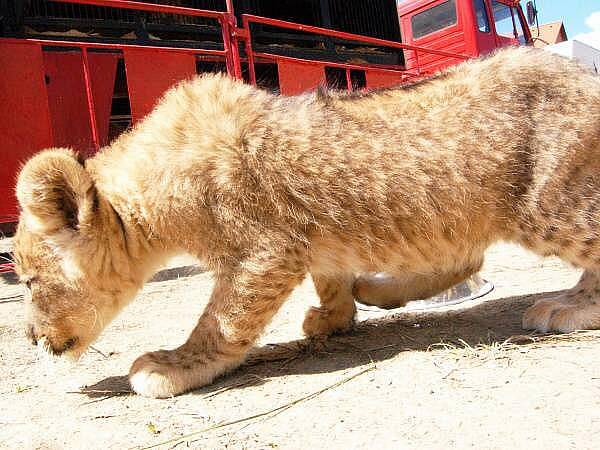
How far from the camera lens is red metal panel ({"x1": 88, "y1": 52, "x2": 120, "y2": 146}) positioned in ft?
23.0

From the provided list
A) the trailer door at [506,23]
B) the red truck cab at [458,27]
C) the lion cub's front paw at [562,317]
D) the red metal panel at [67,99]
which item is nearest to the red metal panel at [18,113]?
the red metal panel at [67,99]

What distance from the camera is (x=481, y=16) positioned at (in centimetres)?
1378

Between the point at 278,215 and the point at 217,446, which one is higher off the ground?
the point at 278,215

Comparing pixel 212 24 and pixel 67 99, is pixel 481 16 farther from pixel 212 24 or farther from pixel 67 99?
pixel 67 99

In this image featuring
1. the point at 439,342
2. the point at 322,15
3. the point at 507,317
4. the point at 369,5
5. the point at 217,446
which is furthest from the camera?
the point at 369,5

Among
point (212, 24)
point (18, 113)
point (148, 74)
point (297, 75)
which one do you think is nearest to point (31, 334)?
point (18, 113)

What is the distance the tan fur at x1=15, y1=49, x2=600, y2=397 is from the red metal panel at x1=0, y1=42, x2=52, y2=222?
327 cm

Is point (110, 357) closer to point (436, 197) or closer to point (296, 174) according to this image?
point (296, 174)

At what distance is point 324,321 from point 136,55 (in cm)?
444

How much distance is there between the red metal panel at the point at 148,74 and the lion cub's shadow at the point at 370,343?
13.3 feet

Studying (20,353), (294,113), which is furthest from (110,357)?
(294,113)

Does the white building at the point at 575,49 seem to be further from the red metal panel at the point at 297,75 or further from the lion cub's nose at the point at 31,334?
the lion cub's nose at the point at 31,334

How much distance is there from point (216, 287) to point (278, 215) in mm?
437

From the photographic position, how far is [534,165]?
Result: 118 inches
